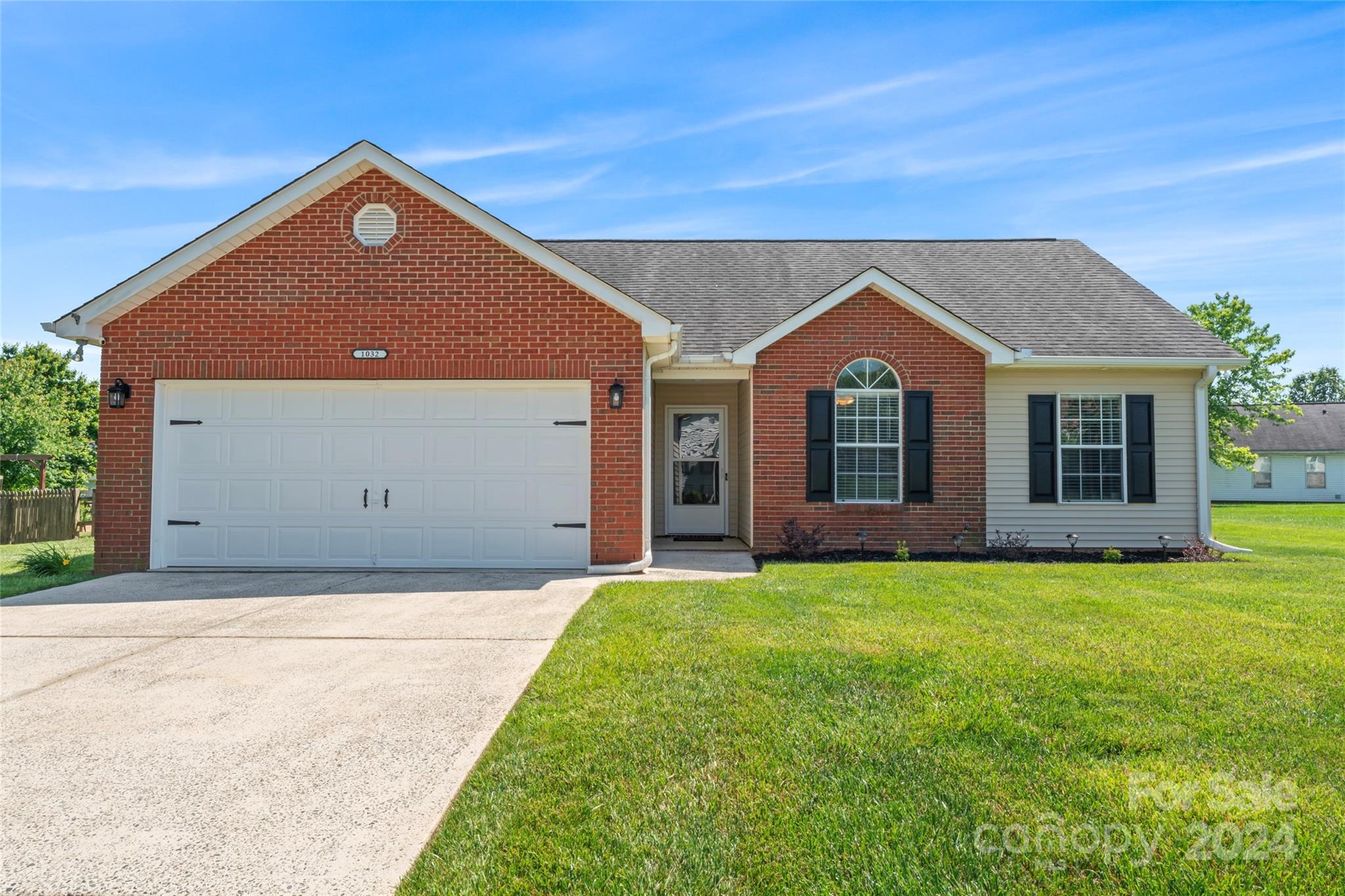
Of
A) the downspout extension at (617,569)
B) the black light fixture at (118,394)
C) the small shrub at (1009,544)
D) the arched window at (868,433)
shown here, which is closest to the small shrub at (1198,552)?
the small shrub at (1009,544)

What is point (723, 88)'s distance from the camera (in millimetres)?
9672

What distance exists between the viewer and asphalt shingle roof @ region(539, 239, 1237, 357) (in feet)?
38.7

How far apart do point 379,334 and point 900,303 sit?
7.38 metres

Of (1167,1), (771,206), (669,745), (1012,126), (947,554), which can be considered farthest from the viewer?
(771,206)

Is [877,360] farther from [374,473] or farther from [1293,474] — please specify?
[1293,474]

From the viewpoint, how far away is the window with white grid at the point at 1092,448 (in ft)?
37.8

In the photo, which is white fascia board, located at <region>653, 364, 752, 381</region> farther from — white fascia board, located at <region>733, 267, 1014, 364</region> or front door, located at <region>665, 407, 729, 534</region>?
front door, located at <region>665, 407, 729, 534</region>

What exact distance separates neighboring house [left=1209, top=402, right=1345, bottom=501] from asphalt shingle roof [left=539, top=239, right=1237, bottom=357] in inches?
1057

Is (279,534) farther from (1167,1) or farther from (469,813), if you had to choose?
(1167,1)

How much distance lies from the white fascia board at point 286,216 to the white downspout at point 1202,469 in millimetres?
8656

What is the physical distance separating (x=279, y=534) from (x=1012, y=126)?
11100mm

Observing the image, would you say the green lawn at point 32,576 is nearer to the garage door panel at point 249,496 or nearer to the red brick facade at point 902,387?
the garage door panel at point 249,496

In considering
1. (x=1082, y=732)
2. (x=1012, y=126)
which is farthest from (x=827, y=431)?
(x=1082, y=732)

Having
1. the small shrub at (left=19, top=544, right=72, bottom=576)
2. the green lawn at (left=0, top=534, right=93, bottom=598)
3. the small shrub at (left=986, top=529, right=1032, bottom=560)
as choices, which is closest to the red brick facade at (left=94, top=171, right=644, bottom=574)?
the green lawn at (left=0, top=534, right=93, bottom=598)
